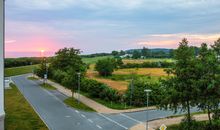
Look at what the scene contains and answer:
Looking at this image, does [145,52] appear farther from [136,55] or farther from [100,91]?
[100,91]

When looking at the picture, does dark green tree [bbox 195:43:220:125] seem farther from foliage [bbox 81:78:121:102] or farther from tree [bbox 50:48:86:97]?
tree [bbox 50:48:86:97]

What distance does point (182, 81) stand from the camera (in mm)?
31250

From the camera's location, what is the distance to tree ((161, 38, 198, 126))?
101ft

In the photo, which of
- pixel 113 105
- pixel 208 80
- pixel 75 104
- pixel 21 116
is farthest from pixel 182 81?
pixel 75 104

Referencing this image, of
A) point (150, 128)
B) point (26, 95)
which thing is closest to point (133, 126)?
point (150, 128)

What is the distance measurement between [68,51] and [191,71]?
48005 millimetres

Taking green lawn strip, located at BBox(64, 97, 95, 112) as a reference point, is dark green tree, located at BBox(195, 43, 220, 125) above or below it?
above

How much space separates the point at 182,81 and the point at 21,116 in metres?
16.8

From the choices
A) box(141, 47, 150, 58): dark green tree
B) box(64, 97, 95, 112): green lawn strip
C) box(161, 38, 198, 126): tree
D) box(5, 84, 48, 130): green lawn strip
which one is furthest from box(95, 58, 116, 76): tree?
box(141, 47, 150, 58): dark green tree

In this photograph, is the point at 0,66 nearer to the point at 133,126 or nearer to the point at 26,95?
the point at 133,126

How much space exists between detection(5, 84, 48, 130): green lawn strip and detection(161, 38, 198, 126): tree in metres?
11.3

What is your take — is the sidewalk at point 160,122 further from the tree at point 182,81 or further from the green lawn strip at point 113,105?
the green lawn strip at point 113,105

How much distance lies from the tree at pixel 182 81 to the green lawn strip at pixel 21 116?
11.3 m

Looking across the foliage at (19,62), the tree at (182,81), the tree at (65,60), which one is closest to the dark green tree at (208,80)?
the tree at (182,81)
